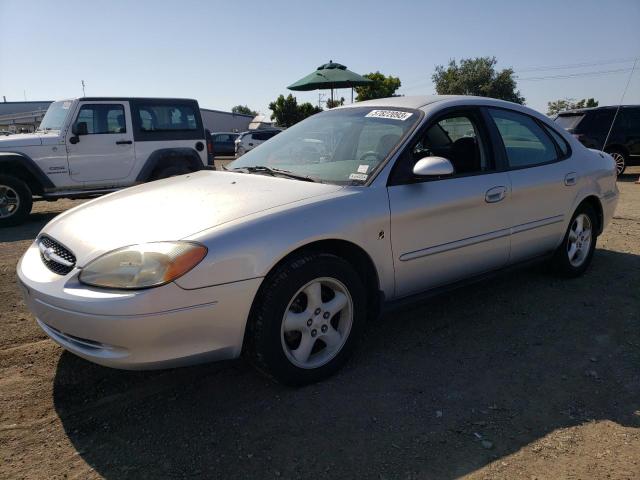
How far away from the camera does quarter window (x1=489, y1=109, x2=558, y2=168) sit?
3.75m

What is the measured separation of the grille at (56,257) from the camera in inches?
99.0

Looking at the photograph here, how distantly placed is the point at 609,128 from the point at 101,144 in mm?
10900

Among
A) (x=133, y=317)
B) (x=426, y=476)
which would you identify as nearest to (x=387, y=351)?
(x=426, y=476)

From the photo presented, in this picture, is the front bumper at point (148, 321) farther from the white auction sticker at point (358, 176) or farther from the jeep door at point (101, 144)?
the jeep door at point (101, 144)

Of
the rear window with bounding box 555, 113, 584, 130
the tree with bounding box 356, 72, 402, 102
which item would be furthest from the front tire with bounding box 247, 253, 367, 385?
the tree with bounding box 356, 72, 402, 102

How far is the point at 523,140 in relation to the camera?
3930 mm

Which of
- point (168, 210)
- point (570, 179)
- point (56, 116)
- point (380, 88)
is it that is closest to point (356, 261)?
point (168, 210)

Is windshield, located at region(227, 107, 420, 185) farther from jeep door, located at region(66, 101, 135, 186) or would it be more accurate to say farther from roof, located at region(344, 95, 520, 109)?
jeep door, located at region(66, 101, 135, 186)

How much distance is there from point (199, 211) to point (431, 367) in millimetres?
1609

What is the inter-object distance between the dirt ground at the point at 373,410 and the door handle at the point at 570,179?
3.59 feet

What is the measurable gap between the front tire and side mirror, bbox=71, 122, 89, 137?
669 centimetres

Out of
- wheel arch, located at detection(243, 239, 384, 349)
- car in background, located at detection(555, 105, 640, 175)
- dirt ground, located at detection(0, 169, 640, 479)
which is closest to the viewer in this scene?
dirt ground, located at detection(0, 169, 640, 479)

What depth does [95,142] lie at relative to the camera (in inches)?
320

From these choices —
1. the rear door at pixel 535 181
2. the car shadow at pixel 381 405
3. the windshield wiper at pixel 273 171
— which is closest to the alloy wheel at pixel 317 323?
the car shadow at pixel 381 405
